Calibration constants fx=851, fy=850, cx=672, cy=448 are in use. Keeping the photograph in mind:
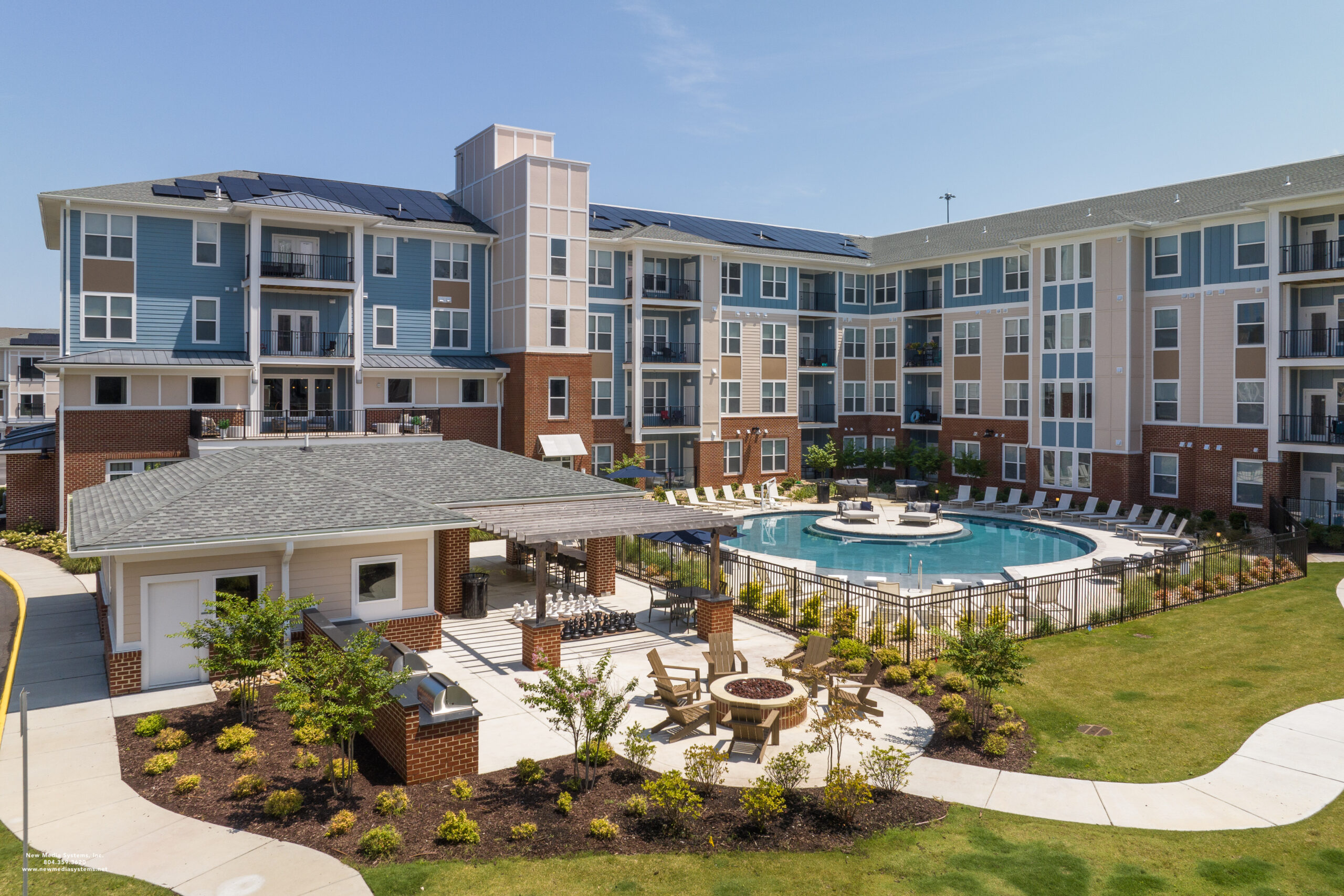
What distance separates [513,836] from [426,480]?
43.2 feet

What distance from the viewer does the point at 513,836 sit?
1027 centimetres

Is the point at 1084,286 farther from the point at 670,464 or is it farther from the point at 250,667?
the point at 250,667

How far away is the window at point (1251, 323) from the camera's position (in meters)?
33.6

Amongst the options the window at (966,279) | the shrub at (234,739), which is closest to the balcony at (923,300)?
the window at (966,279)

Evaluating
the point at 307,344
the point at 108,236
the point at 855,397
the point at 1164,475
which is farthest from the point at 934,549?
the point at 108,236

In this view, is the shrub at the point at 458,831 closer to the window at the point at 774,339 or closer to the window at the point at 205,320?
→ the window at the point at 205,320

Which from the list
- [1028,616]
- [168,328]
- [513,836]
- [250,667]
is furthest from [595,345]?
[513,836]

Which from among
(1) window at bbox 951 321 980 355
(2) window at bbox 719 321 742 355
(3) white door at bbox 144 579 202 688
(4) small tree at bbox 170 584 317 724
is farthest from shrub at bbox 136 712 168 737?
(1) window at bbox 951 321 980 355

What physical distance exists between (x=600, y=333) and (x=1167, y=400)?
26.2 m

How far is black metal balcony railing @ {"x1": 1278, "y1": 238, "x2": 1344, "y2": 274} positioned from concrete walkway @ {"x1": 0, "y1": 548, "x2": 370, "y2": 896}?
120 ft

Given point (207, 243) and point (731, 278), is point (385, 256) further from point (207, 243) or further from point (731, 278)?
point (731, 278)

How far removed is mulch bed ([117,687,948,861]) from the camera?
10211mm

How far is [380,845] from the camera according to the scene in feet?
32.2

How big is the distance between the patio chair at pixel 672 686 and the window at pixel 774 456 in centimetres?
3242
